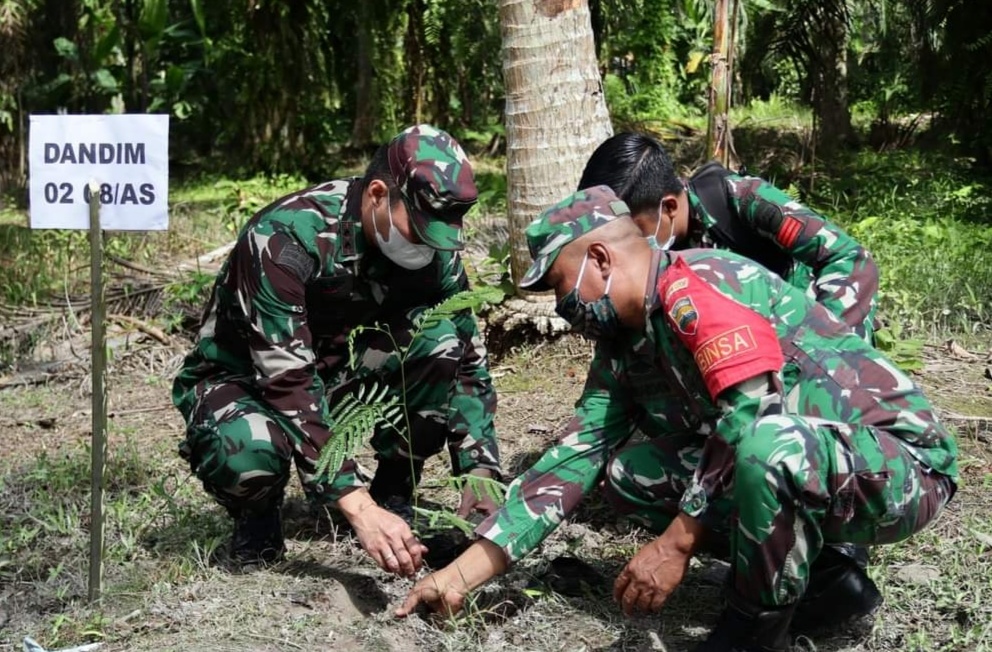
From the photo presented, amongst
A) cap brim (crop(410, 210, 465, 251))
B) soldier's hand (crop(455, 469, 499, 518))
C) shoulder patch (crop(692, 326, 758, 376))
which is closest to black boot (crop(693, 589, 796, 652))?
shoulder patch (crop(692, 326, 758, 376))

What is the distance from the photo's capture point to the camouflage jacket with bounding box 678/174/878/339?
338cm

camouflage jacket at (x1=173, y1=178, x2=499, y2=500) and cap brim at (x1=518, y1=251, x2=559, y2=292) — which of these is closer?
cap brim at (x1=518, y1=251, x2=559, y2=292)

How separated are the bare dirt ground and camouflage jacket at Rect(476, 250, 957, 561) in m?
0.39

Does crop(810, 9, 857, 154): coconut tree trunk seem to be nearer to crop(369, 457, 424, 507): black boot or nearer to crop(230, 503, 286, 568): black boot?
crop(369, 457, 424, 507): black boot

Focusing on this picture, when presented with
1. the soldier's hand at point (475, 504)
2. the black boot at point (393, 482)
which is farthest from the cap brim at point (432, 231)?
the black boot at point (393, 482)

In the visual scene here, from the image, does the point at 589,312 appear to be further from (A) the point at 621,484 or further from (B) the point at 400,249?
(B) the point at 400,249

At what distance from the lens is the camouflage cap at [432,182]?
317 centimetres

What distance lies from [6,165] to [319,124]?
3952mm

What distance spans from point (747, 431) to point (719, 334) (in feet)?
0.72

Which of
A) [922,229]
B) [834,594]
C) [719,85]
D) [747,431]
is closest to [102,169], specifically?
[747,431]

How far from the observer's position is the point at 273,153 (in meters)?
12.0

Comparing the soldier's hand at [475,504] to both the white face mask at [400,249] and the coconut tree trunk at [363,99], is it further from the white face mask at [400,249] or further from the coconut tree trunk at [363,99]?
the coconut tree trunk at [363,99]

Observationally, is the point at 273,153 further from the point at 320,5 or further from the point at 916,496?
the point at 916,496

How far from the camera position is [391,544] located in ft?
9.92
